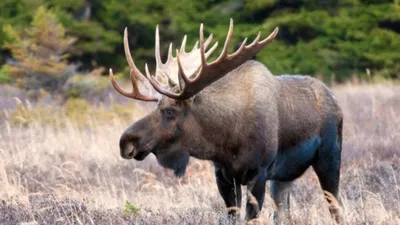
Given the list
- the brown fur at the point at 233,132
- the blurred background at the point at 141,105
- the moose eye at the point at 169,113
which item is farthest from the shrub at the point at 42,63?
the moose eye at the point at 169,113

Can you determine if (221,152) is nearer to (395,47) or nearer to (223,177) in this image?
(223,177)

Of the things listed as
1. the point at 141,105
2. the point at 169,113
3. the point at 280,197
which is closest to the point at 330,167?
the point at 280,197

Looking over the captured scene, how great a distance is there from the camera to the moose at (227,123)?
21.0ft

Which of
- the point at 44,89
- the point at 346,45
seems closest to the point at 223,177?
the point at 44,89

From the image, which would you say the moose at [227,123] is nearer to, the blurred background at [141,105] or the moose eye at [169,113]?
the moose eye at [169,113]

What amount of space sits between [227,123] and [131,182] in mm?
3494

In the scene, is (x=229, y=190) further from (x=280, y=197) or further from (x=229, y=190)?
(x=280, y=197)

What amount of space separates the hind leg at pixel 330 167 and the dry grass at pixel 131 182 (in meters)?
0.22

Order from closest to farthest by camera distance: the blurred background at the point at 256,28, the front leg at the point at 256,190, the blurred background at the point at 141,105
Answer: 1. the front leg at the point at 256,190
2. the blurred background at the point at 141,105
3. the blurred background at the point at 256,28

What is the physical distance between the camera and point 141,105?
54.5ft

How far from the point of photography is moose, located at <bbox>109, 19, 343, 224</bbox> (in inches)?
252

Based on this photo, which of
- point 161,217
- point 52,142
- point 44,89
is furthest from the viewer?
point 44,89

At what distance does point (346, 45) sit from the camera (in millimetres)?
26172

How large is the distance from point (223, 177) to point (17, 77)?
11.6 meters
